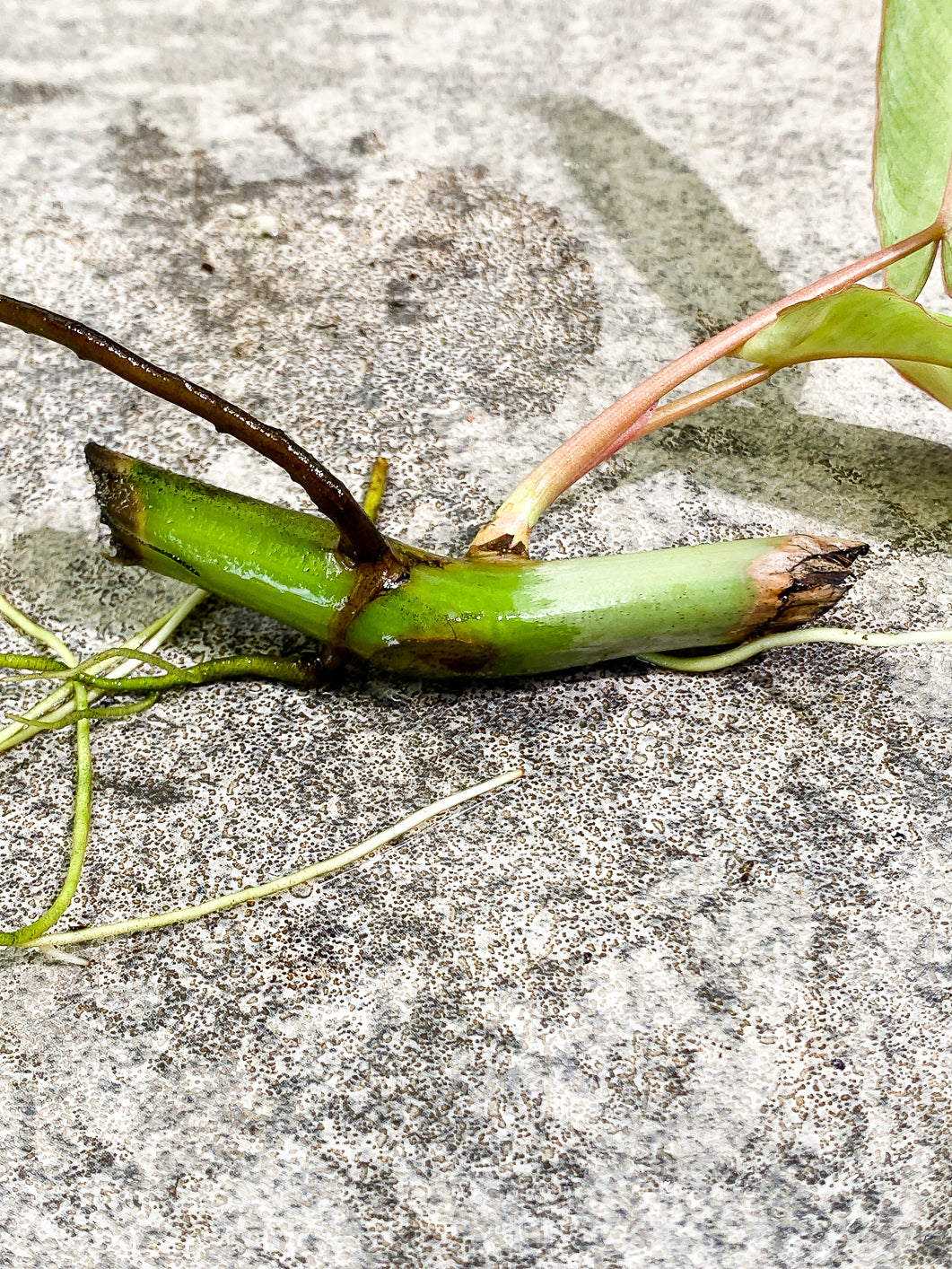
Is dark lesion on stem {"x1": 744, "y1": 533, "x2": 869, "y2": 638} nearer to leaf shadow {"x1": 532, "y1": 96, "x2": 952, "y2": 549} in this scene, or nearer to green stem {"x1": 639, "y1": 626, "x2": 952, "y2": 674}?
green stem {"x1": 639, "y1": 626, "x2": 952, "y2": 674}

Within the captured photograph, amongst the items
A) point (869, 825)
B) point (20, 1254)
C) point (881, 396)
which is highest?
point (881, 396)

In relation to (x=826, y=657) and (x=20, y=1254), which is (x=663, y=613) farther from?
(x=20, y=1254)

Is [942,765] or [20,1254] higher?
[942,765]

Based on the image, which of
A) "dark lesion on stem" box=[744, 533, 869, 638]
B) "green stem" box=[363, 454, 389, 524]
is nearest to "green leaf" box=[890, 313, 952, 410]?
"dark lesion on stem" box=[744, 533, 869, 638]

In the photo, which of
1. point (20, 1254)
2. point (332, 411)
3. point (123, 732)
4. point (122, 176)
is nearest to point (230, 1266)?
point (20, 1254)

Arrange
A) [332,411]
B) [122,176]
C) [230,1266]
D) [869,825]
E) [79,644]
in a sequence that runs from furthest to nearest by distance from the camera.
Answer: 1. [122,176]
2. [332,411]
3. [79,644]
4. [869,825]
5. [230,1266]

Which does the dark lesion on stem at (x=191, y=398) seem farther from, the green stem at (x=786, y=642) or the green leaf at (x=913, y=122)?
the green leaf at (x=913, y=122)
